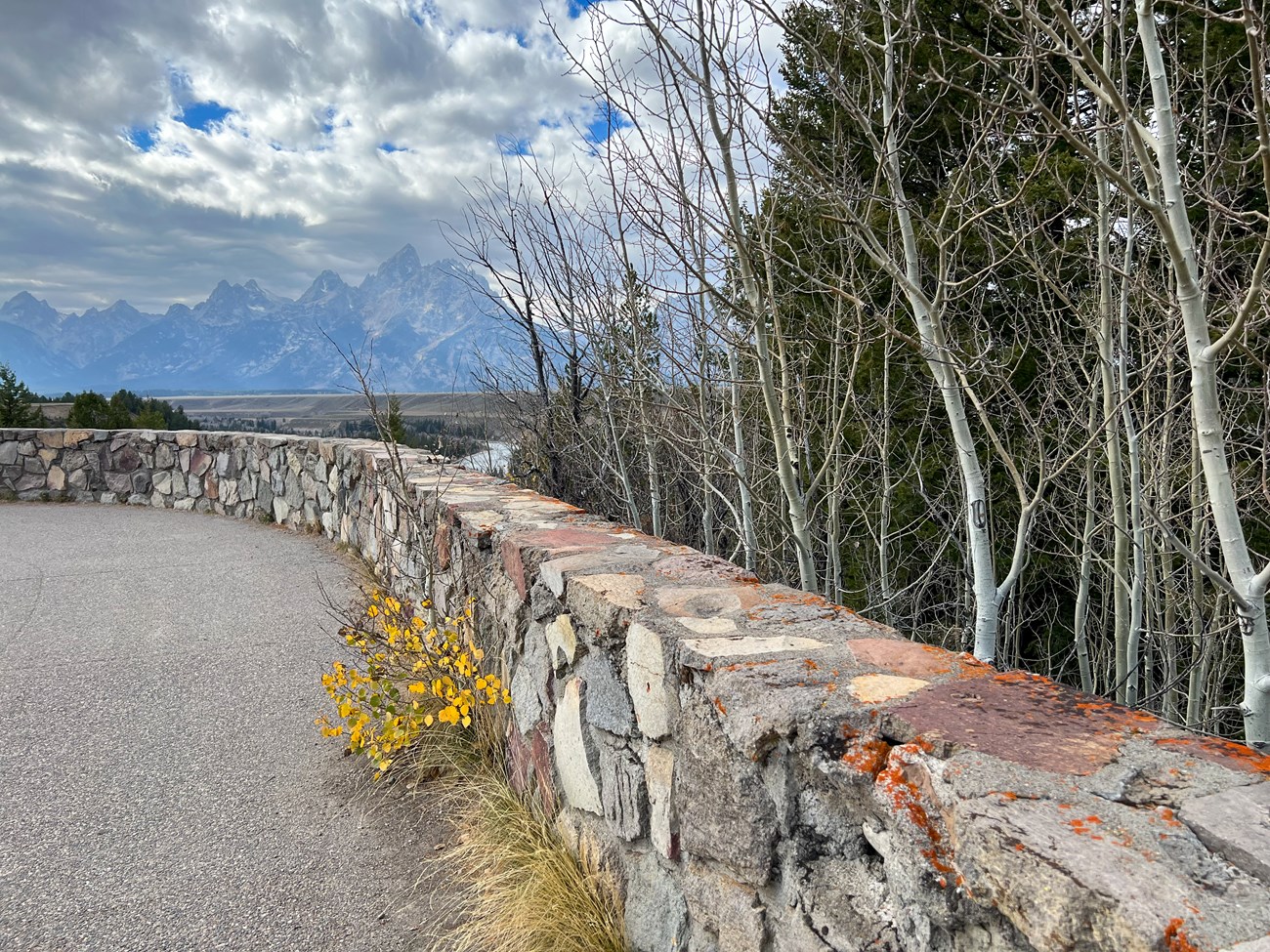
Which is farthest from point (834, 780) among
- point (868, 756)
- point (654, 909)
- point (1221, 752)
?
point (654, 909)

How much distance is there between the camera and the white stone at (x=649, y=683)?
1781 mm

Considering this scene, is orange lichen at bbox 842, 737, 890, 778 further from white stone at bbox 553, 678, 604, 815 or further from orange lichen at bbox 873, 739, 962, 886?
white stone at bbox 553, 678, 604, 815

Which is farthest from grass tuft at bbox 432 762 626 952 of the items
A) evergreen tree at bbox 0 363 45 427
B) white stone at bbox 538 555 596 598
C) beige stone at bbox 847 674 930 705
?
evergreen tree at bbox 0 363 45 427

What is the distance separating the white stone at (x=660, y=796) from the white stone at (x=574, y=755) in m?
0.31

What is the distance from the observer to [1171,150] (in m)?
1.66

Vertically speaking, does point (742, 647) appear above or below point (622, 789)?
above

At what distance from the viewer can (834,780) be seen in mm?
1273

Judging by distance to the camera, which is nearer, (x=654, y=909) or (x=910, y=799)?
(x=910, y=799)

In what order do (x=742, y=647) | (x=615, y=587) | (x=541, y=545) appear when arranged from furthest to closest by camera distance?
1. (x=541, y=545)
2. (x=615, y=587)
3. (x=742, y=647)

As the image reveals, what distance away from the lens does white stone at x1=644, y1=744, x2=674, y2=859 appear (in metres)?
1.78

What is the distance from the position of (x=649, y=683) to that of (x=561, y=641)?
1.95 feet

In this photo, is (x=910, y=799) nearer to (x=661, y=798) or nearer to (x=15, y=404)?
(x=661, y=798)

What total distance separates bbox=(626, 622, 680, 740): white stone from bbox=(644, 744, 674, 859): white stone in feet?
0.16

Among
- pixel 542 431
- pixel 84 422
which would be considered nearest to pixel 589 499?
pixel 542 431
